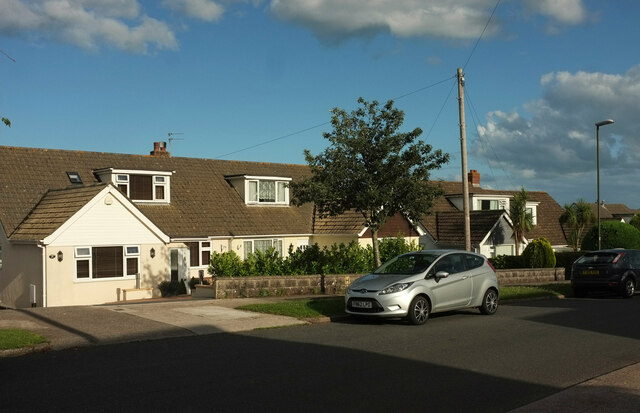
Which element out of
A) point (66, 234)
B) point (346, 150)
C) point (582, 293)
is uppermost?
point (346, 150)

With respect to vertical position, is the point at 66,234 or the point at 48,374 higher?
the point at 66,234

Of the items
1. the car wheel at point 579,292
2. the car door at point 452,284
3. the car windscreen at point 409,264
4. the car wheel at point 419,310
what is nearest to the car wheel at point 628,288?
the car wheel at point 579,292

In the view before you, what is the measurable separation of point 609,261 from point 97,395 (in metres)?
19.3

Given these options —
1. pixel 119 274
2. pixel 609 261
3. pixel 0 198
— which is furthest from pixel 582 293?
pixel 0 198

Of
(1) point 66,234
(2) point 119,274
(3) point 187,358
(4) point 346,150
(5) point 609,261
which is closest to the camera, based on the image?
(3) point 187,358

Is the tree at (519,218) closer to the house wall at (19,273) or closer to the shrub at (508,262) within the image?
the shrub at (508,262)

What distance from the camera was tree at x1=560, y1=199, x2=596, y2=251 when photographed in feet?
147

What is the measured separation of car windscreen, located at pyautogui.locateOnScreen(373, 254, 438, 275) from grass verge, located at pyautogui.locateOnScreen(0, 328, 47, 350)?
7545 millimetres

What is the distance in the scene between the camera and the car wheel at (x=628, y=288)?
22156mm

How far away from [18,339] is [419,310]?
25.9 ft

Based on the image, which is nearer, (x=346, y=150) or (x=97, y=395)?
(x=97, y=395)

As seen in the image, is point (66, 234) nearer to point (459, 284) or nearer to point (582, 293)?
point (459, 284)

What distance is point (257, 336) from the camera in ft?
41.6

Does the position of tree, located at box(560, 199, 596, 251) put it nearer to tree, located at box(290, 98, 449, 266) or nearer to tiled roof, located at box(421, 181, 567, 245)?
tiled roof, located at box(421, 181, 567, 245)
